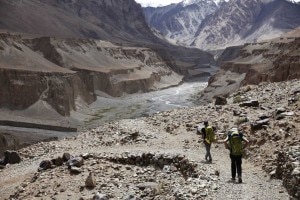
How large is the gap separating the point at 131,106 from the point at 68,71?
1206 cm

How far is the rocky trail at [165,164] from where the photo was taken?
13.3 m

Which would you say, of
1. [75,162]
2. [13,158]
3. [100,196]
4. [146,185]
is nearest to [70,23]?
[13,158]

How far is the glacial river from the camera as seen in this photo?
222ft

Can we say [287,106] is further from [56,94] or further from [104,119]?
[56,94]

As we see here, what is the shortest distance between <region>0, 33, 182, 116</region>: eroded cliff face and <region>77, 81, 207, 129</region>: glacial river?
260cm

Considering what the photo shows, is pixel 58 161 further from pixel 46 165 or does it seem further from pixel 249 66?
pixel 249 66

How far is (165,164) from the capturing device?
55.5 ft

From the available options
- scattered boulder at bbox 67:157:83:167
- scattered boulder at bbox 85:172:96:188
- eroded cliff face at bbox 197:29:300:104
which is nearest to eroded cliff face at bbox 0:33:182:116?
eroded cliff face at bbox 197:29:300:104

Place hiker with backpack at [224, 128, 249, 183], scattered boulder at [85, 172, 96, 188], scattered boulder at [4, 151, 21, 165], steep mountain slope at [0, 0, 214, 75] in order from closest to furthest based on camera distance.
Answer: hiker with backpack at [224, 128, 249, 183], scattered boulder at [85, 172, 96, 188], scattered boulder at [4, 151, 21, 165], steep mountain slope at [0, 0, 214, 75]

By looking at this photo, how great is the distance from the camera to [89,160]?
18203 millimetres

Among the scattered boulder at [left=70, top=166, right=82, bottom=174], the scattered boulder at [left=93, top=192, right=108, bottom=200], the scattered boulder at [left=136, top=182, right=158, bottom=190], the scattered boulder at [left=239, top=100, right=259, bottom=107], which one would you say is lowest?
the scattered boulder at [left=93, top=192, right=108, bottom=200]

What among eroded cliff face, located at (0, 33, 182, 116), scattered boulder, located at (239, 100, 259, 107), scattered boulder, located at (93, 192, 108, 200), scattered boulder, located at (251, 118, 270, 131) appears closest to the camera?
scattered boulder, located at (93, 192, 108, 200)

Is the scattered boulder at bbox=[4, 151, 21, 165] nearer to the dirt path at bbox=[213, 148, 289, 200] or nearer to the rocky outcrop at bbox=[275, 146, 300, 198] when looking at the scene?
the dirt path at bbox=[213, 148, 289, 200]

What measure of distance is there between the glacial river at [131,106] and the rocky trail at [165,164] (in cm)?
3943
